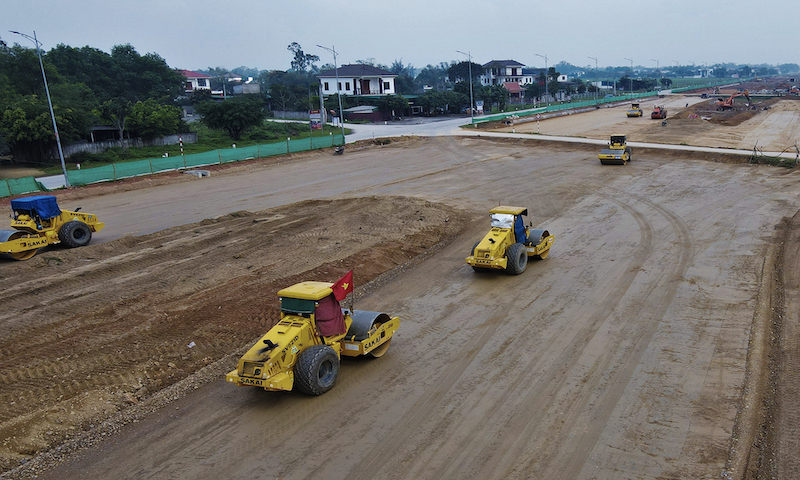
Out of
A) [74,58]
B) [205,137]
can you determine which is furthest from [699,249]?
[74,58]

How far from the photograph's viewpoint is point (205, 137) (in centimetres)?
5659

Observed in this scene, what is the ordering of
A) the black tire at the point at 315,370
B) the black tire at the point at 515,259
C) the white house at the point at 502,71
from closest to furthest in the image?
the black tire at the point at 315,370
the black tire at the point at 515,259
the white house at the point at 502,71

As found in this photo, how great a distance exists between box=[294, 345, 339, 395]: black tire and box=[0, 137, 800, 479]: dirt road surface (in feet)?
0.87

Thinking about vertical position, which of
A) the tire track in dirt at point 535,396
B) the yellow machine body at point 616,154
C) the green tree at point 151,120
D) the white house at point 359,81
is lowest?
the tire track in dirt at point 535,396

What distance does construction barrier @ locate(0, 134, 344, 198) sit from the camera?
32.9 metres

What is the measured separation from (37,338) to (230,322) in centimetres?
442

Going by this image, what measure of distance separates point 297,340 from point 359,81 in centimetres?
8662

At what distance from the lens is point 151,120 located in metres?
49.3

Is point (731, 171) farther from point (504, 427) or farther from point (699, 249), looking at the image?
point (504, 427)

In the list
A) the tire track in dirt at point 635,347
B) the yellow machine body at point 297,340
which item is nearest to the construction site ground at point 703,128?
the tire track in dirt at point 635,347

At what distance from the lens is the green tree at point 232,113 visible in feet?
177

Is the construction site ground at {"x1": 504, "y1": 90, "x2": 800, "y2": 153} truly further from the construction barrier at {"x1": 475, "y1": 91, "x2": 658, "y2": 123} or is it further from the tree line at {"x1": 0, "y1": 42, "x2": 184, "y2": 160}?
the tree line at {"x1": 0, "y1": 42, "x2": 184, "y2": 160}

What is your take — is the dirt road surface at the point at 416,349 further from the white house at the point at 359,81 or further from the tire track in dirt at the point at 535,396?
the white house at the point at 359,81

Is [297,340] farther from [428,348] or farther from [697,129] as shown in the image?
[697,129]
